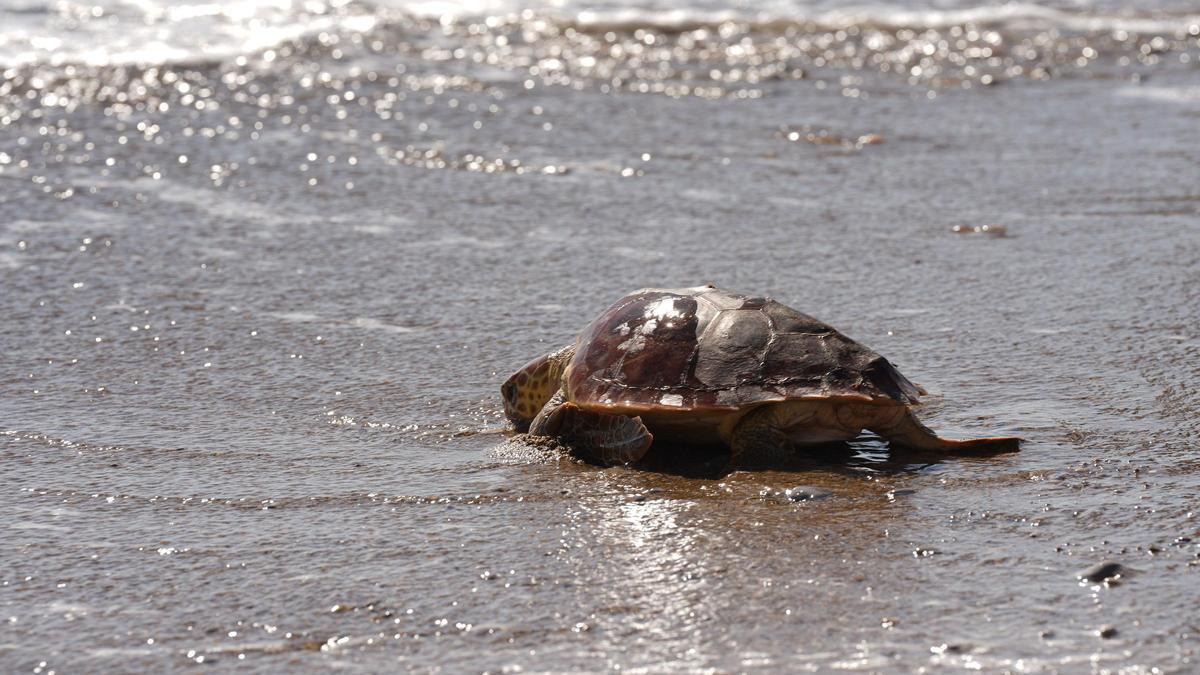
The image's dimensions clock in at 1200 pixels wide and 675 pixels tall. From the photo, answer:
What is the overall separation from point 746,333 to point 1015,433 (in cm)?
85

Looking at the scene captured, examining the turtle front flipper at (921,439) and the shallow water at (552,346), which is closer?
the shallow water at (552,346)

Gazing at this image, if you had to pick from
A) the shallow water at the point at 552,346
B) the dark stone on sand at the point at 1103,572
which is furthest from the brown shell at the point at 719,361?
the dark stone on sand at the point at 1103,572

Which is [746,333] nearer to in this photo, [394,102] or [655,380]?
[655,380]

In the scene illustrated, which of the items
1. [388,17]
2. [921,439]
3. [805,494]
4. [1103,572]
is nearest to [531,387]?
[805,494]

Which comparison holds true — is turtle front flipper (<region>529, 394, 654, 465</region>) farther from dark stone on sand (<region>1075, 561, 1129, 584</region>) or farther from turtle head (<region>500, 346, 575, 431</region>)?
dark stone on sand (<region>1075, 561, 1129, 584</region>)

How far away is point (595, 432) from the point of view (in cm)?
430

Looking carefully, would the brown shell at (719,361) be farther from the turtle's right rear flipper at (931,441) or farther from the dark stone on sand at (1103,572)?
the dark stone on sand at (1103,572)

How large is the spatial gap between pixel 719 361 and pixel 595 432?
409 mm

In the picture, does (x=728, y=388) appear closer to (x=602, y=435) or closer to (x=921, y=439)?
(x=602, y=435)

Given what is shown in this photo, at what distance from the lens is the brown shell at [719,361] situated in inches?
163

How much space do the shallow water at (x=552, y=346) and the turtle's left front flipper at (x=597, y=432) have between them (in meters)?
0.07

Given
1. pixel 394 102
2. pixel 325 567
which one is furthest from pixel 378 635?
pixel 394 102

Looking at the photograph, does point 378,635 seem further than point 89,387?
No

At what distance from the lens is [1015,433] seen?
4387 millimetres
